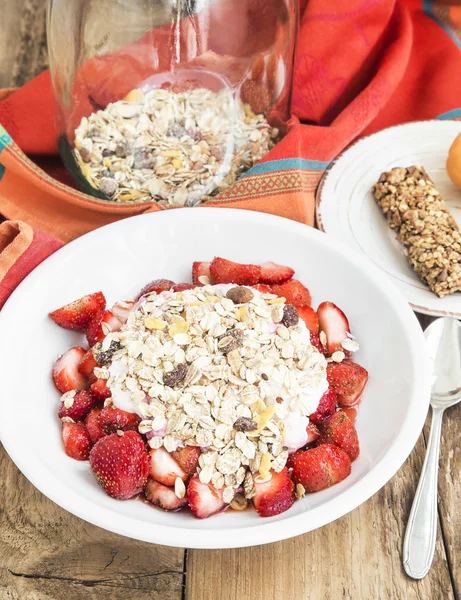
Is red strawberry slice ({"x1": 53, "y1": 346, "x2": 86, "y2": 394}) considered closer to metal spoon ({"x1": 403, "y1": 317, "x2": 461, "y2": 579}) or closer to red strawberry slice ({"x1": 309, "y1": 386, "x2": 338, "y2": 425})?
red strawberry slice ({"x1": 309, "y1": 386, "x2": 338, "y2": 425})

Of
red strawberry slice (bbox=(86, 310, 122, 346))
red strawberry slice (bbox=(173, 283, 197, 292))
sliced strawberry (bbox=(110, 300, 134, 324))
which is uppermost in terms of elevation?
red strawberry slice (bbox=(173, 283, 197, 292))

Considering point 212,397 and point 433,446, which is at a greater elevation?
point 212,397

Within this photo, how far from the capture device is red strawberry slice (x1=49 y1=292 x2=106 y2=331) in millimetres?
1150

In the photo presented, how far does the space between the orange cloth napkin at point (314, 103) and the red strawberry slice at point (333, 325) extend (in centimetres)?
26

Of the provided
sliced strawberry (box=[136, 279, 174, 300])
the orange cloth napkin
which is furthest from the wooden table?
the orange cloth napkin

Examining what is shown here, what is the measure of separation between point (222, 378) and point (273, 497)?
184 mm

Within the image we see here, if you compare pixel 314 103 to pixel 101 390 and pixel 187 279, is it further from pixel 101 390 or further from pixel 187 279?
pixel 101 390

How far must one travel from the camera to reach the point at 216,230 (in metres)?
1.27

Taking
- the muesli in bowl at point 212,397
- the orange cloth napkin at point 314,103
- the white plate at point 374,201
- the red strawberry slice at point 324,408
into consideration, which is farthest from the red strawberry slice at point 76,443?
the white plate at point 374,201

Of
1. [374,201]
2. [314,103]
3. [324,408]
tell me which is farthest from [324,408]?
[314,103]

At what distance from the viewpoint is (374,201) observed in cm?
145

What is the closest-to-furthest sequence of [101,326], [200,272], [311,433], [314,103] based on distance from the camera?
1. [311,433]
2. [101,326]
3. [200,272]
4. [314,103]

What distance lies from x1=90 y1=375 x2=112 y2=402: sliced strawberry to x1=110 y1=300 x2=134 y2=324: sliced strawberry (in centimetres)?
15

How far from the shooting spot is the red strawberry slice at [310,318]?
1.15 meters
